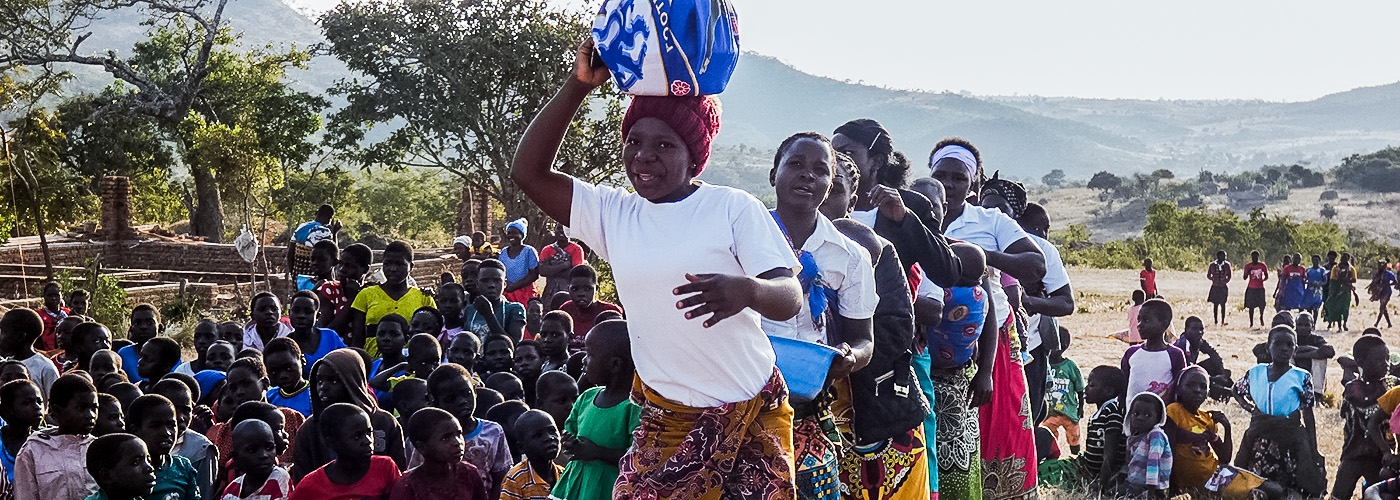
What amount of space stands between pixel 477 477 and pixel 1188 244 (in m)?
35.6

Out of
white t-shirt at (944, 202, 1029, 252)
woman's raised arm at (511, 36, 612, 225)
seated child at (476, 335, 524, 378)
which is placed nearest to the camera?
woman's raised arm at (511, 36, 612, 225)

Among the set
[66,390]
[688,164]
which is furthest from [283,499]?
[688,164]

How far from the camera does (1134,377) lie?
21.7ft

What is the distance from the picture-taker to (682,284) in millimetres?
2611

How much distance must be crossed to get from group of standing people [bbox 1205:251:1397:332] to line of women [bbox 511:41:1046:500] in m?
14.1

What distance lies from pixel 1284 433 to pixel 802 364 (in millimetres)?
4150

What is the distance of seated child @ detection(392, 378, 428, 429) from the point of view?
4756 millimetres

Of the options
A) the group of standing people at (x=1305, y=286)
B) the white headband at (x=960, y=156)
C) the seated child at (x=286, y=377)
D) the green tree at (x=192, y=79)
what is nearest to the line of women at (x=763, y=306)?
the white headband at (x=960, y=156)

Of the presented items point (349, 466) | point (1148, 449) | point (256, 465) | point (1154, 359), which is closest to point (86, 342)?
point (256, 465)

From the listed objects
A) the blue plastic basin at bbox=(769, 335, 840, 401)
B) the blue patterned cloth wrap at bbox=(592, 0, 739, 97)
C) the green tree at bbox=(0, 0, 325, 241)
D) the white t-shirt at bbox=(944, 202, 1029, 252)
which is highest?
the green tree at bbox=(0, 0, 325, 241)

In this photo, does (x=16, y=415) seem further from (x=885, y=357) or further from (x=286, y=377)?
(x=885, y=357)

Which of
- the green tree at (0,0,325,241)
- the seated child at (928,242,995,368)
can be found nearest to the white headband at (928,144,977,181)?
the seated child at (928,242,995,368)

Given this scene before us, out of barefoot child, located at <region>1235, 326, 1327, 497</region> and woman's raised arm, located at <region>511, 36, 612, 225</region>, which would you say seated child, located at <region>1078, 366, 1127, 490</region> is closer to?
barefoot child, located at <region>1235, 326, 1327, 497</region>

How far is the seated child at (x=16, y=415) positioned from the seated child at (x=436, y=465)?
1501mm
